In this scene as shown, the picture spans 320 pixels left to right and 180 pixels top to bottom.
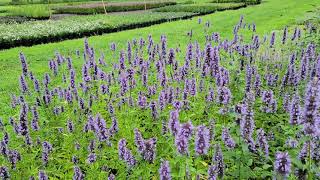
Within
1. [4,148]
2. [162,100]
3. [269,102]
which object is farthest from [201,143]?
[4,148]

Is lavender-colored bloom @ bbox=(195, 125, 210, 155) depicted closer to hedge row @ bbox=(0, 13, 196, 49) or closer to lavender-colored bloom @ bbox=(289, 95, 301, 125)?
lavender-colored bloom @ bbox=(289, 95, 301, 125)

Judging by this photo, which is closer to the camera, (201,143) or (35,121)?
(201,143)

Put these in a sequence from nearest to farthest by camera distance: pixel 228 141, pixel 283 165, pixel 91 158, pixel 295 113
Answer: pixel 283 165 < pixel 295 113 < pixel 228 141 < pixel 91 158

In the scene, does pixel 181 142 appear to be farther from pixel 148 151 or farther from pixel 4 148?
pixel 4 148

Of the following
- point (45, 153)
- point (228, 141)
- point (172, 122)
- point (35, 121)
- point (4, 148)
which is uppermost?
point (172, 122)

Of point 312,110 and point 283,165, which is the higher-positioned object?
point 312,110

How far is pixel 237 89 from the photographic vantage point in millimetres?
6926

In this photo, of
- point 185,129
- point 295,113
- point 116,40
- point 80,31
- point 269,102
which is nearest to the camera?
point 185,129

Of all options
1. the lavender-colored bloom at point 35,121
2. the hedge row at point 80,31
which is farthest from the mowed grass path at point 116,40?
the lavender-colored bloom at point 35,121

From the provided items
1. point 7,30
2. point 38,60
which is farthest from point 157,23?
point 38,60

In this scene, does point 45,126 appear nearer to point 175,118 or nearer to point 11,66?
point 175,118

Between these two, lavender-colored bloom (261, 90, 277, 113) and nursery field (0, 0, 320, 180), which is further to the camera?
lavender-colored bloom (261, 90, 277, 113)

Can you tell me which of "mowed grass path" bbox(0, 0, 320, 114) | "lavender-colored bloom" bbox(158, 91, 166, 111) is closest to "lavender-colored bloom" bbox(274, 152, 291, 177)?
"lavender-colored bloom" bbox(158, 91, 166, 111)

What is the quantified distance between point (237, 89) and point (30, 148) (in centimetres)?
338
